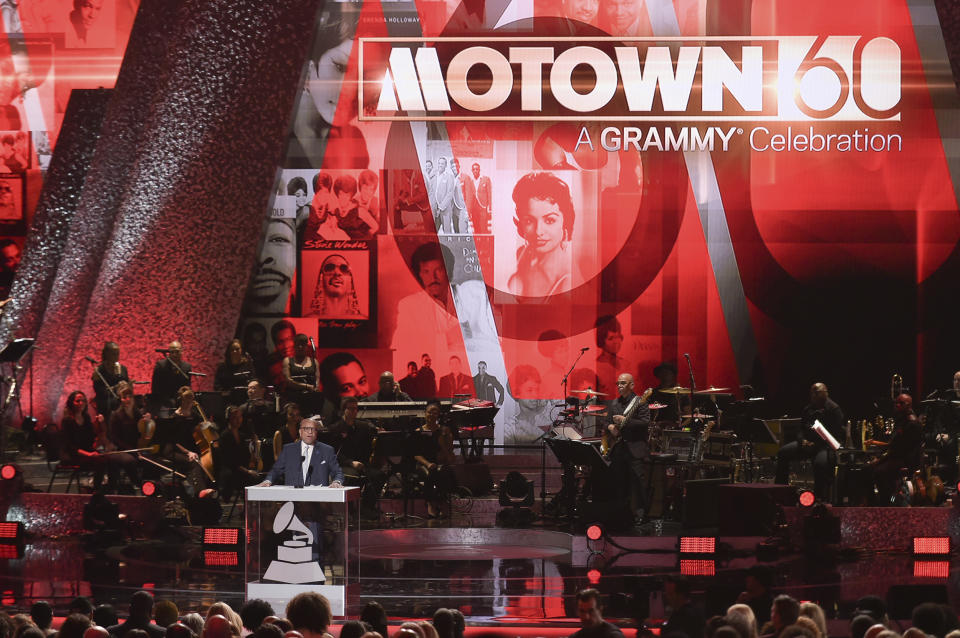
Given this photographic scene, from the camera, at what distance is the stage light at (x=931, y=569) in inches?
404

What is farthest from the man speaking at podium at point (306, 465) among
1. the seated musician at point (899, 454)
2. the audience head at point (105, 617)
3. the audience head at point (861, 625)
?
the seated musician at point (899, 454)

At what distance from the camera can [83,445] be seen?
1248cm

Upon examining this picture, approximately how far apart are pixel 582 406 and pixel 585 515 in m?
1.54

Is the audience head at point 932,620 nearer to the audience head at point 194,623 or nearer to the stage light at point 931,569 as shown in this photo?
the audience head at point 194,623

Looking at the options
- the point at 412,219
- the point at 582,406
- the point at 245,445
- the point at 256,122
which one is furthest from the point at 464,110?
the point at 245,445

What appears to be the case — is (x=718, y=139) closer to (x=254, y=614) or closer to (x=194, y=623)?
(x=254, y=614)

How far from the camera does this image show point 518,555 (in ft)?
38.4

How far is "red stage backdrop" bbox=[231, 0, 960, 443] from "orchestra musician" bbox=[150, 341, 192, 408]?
6.63 ft

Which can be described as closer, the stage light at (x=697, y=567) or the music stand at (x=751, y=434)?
the stage light at (x=697, y=567)

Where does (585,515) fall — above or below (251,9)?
A: below

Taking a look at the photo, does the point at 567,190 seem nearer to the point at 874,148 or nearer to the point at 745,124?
the point at 745,124

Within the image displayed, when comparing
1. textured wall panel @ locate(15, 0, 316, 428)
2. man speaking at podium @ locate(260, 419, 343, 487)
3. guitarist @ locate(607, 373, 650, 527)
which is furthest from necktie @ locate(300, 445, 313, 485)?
textured wall panel @ locate(15, 0, 316, 428)

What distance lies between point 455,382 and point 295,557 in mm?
7283

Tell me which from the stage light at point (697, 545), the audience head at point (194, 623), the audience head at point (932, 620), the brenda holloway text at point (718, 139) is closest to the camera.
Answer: the audience head at point (932, 620)
